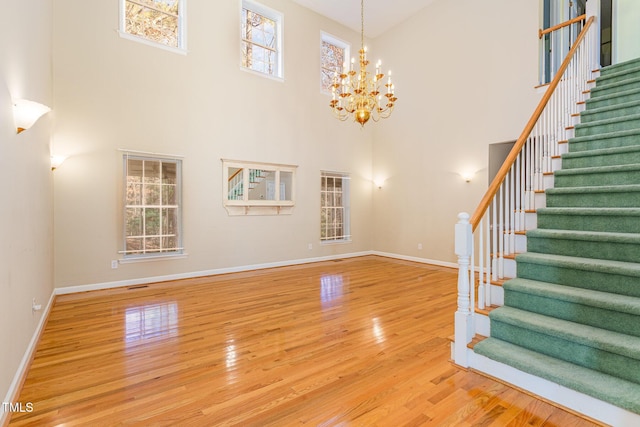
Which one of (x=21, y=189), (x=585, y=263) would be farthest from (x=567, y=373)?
(x=21, y=189)

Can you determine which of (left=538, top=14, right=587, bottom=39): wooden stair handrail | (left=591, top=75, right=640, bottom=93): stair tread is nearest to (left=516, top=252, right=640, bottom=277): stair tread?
(left=591, top=75, right=640, bottom=93): stair tread

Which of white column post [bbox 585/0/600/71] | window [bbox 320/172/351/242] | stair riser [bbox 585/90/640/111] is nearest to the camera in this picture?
stair riser [bbox 585/90/640/111]

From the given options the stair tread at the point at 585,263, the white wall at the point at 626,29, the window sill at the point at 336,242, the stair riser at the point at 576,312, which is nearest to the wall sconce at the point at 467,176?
the white wall at the point at 626,29

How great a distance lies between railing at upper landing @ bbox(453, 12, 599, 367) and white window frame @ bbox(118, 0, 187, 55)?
5323 mm

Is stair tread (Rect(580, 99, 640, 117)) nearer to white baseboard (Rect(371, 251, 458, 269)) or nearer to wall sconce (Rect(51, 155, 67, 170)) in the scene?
white baseboard (Rect(371, 251, 458, 269))

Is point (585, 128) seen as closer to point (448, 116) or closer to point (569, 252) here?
point (569, 252)

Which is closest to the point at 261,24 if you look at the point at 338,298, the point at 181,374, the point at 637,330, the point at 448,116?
the point at 448,116

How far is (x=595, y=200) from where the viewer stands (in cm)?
295

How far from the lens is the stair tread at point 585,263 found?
2.19m

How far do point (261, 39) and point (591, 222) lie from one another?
6.24 m

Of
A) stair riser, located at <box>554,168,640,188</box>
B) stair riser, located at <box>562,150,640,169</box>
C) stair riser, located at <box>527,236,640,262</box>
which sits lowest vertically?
stair riser, located at <box>527,236,640,262</box>

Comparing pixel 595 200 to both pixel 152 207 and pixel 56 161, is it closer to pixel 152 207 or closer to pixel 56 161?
pixel 152 207

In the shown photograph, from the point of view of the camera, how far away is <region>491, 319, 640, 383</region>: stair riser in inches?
73.6

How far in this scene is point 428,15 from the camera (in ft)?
22.7
